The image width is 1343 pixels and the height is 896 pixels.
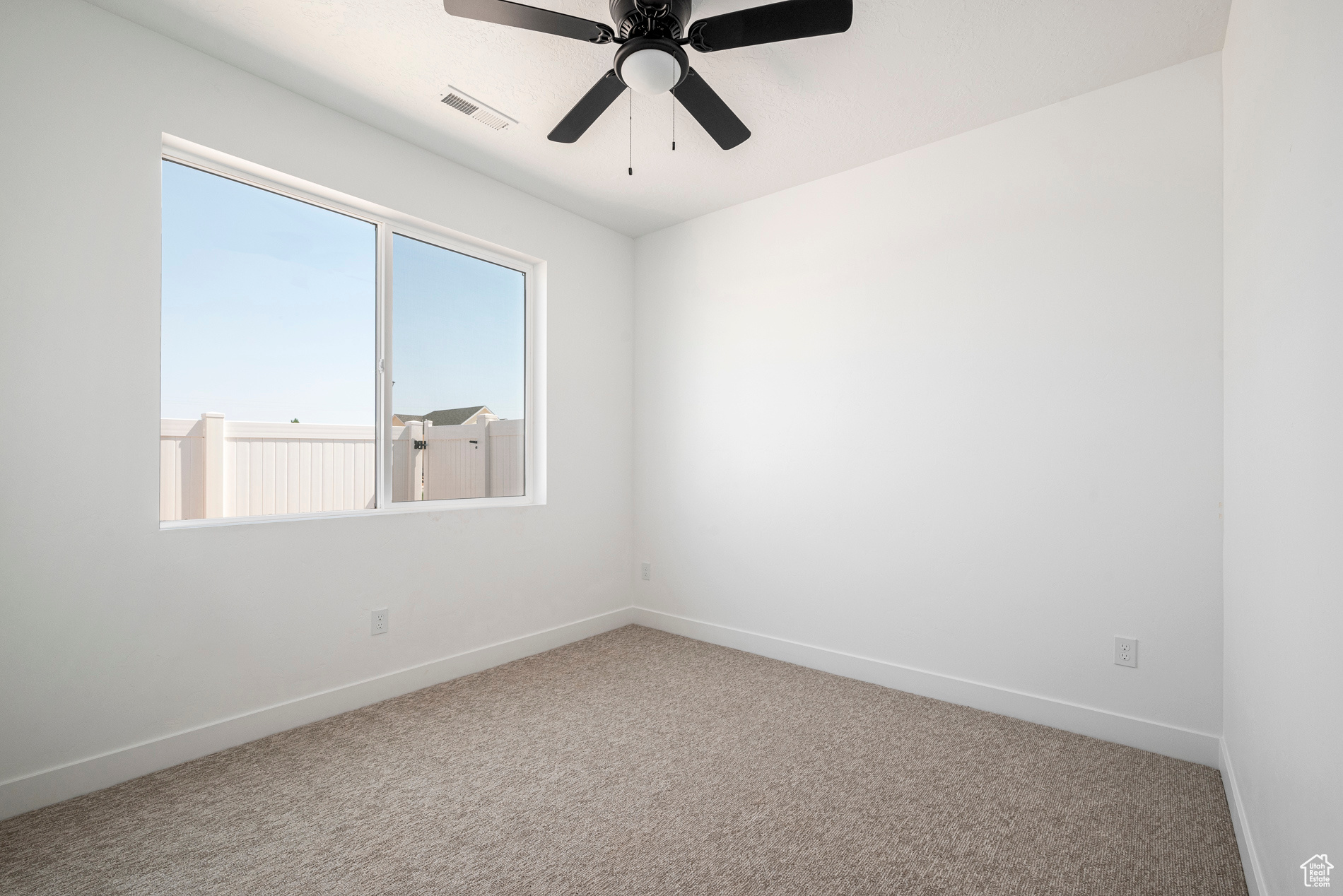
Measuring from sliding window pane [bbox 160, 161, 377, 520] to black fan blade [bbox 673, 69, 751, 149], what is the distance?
1698 millimetres

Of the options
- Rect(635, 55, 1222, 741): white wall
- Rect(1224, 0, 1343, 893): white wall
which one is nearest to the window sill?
Rect(635, 55, 1222, 741): white wall

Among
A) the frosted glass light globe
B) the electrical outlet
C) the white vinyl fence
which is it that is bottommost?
the electrical outlet

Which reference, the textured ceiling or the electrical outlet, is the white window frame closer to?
the textured ceiling

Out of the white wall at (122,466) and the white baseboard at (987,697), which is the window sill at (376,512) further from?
the white baseboard at (987,697)

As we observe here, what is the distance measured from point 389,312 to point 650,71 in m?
1.75

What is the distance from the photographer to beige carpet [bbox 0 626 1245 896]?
154 cm

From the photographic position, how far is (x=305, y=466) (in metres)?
2.61

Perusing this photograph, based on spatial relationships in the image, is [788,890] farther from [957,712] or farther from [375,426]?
[375,426]

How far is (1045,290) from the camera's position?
97.9 inches

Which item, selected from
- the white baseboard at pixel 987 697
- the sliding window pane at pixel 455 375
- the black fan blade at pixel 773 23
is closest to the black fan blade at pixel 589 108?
the black fan blade at pixel 773 23

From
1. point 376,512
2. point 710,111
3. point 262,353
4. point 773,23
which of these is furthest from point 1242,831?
point 262,353

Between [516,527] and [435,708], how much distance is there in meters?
1.01
